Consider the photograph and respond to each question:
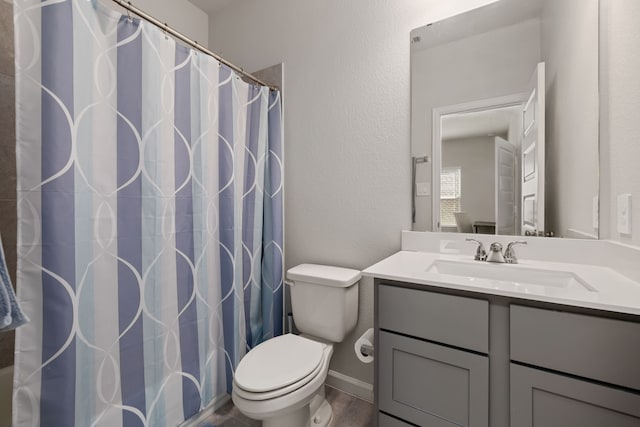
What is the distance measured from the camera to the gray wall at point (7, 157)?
4.17 feet

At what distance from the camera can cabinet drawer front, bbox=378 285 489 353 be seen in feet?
2.83

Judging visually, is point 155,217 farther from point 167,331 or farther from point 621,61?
point 621,61

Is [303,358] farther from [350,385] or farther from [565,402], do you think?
[565,402]

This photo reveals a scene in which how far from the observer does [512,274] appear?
112 cm

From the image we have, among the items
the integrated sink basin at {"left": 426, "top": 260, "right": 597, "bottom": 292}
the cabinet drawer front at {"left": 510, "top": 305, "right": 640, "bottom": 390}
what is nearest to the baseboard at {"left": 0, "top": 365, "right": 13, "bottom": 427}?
the integrated sink basin at {"left": 426, "top": 260, "right": 597, "bottom": 292}

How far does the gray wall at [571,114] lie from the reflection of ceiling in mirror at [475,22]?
83 mm

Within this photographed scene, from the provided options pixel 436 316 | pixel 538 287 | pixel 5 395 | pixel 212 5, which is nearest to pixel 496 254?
pixel 538 287

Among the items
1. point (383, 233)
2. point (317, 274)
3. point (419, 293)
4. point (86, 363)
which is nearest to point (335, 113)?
point (383, 233)

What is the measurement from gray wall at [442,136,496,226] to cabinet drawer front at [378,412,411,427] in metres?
0.92

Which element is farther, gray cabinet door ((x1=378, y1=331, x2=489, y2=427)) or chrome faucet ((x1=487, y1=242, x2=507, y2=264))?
chrome faucet ((x1=487, y1=242, x2=507, y2=264))

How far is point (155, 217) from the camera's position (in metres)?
1.22

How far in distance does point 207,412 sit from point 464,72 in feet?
7.11

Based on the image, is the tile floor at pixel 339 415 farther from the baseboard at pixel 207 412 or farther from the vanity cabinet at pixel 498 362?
the vanity cabinet at pixel 498 362

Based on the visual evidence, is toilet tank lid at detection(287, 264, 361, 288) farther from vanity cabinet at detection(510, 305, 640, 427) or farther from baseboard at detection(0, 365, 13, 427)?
baseboard at detection(0, 365, 13, 427)
